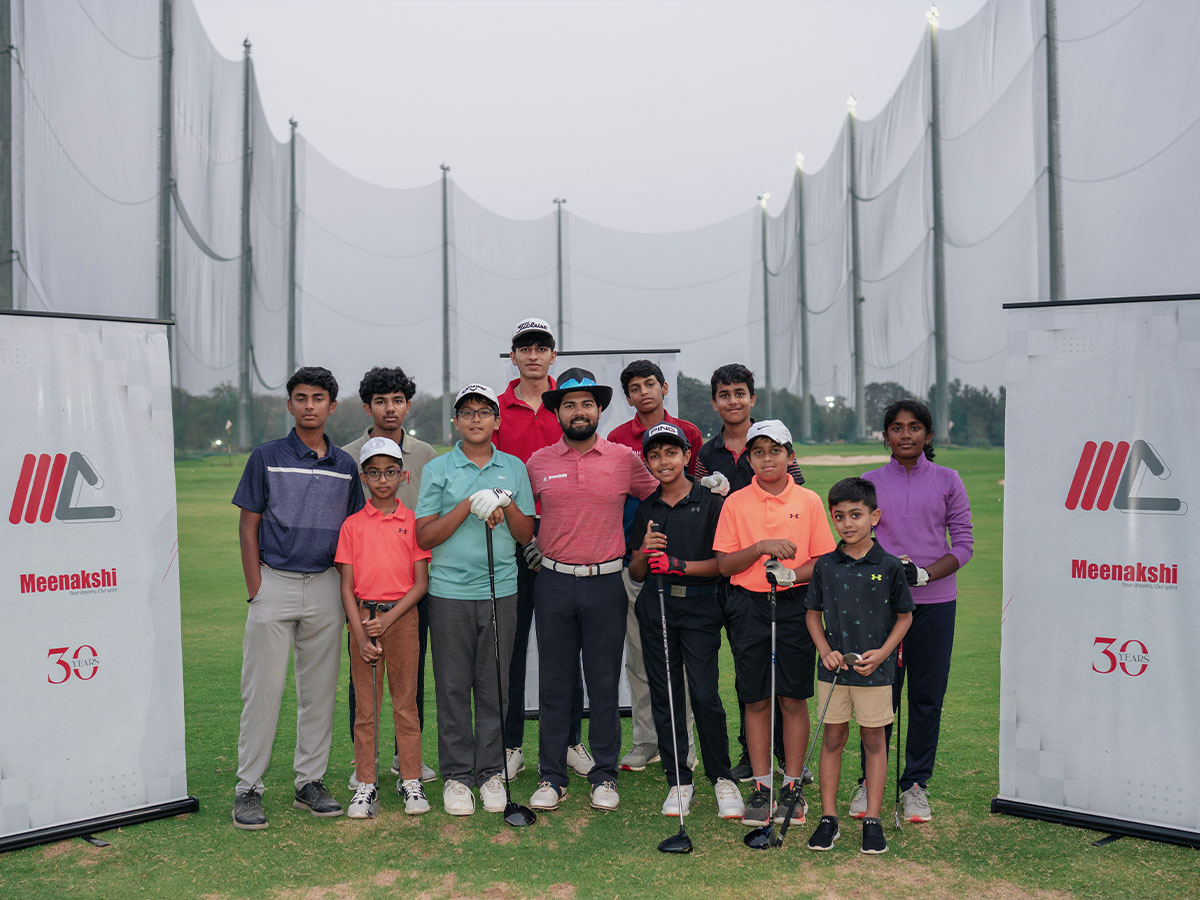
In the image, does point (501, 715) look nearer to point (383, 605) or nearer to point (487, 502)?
point (383, 605)

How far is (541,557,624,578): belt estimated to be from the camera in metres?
3.83

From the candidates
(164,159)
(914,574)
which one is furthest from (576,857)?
(164,159)

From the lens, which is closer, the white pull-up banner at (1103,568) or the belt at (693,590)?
the white pull-up banner at (1103,568)

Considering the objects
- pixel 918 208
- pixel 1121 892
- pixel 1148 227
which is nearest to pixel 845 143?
pixel 918 208

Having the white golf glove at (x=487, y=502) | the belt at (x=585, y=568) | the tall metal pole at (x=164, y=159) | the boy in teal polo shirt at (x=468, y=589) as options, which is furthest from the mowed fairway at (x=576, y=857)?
the tall metal pole at (x=164, y=159)

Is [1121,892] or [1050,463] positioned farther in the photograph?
[1050,463]

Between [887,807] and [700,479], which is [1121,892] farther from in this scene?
[700,479]

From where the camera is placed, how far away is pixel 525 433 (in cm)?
443

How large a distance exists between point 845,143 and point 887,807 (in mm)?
16159

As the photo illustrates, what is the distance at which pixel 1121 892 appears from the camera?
3041mm

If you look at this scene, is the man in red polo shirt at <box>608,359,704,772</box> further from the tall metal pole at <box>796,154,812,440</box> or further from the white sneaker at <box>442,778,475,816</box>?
the tall metal pole at <box>796,154,812,440</box>

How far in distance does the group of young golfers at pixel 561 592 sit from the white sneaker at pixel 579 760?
439 mm

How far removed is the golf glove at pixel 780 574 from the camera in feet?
11.5

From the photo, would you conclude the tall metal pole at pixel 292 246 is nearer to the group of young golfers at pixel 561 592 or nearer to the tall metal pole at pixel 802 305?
the tall metal pole at pixel 802 305
